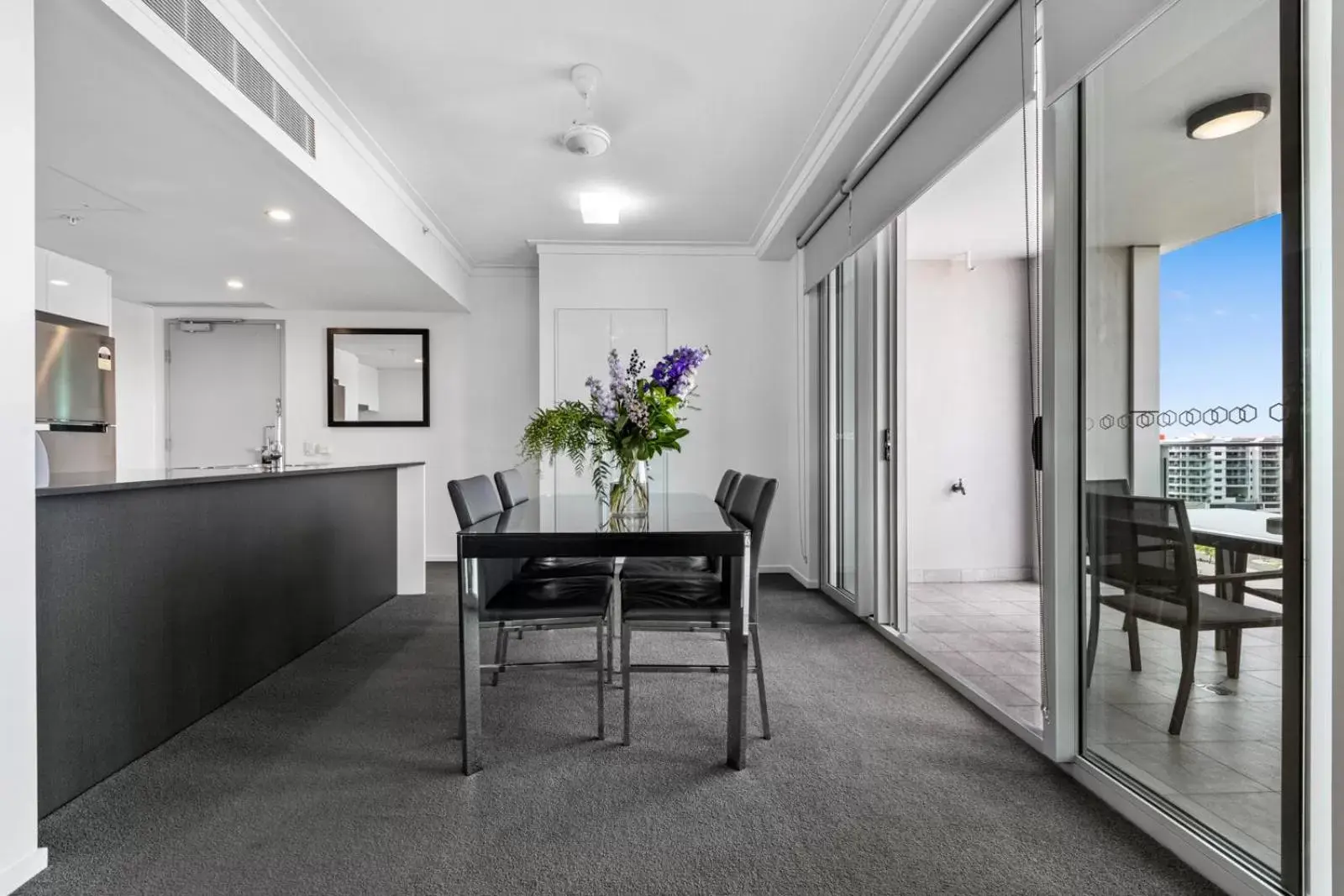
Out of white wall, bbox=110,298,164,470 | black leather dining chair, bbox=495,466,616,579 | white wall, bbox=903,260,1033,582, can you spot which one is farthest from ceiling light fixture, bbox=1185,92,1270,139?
white wall, bbox=110,298,164,470

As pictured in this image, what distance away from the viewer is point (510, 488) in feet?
10.9

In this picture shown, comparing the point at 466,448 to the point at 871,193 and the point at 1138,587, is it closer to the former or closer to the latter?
the point at 871,193

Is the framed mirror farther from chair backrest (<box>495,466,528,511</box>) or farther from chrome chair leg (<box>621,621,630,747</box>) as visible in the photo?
chrome chair leg (<box>621,621,630,747</box>)

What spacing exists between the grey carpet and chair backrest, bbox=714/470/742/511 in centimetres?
87

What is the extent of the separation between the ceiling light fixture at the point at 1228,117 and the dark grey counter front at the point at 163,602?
2.96 m

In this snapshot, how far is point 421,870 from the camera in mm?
1585

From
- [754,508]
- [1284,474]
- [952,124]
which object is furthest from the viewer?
[952,124]

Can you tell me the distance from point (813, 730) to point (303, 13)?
3.08 meters

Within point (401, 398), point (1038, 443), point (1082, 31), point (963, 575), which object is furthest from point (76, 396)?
point (963, 575)

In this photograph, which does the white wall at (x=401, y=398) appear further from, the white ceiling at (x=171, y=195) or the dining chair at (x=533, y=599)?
the dining chair at (x=533, y=599)

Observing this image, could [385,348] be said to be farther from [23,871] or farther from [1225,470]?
[1225,470]

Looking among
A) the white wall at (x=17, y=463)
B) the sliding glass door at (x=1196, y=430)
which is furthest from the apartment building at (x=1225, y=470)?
the white wall at (x=17, y=463)

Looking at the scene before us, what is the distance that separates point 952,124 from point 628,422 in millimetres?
1672

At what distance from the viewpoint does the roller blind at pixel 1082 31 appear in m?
1.64
